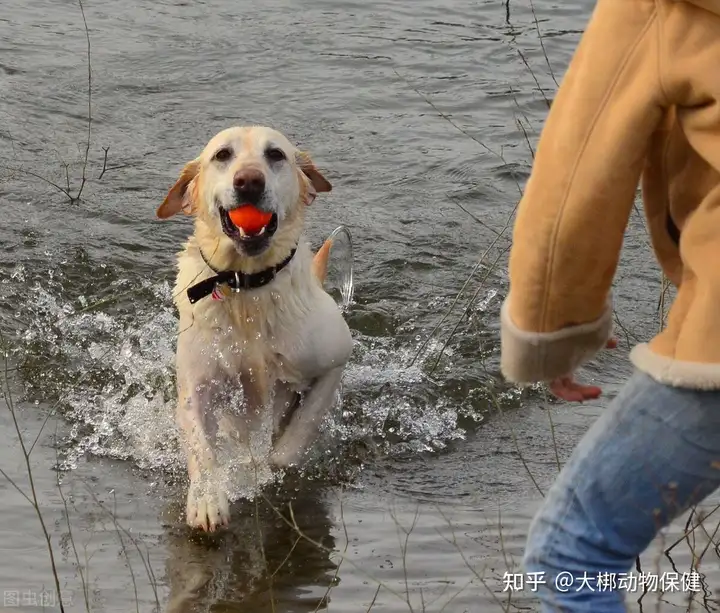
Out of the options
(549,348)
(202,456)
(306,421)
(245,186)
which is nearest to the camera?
(549,348)

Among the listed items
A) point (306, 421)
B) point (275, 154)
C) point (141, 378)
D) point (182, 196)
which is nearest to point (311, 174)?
point (275, 154)

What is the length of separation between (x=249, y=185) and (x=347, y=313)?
2445 millimetres

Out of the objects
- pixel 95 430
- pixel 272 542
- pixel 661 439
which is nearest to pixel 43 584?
pixel 272 542

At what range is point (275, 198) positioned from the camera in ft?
15.4

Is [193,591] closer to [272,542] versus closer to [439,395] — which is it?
[272,542]

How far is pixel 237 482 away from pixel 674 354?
9.29ft

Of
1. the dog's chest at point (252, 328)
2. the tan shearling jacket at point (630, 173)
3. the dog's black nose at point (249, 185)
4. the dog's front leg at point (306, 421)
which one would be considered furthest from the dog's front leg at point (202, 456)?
the tan shearling jacket at point (630, 173)

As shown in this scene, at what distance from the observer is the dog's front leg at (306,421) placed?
16.4ft

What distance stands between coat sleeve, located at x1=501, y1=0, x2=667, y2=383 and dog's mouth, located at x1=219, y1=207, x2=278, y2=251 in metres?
2.26

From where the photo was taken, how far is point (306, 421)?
505 centimetres

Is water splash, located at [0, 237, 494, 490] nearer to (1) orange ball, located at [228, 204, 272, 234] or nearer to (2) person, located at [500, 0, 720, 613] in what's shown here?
(1) orange ball, located at [228, 204, 272, 234]

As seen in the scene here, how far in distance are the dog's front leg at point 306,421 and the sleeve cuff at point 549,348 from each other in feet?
8.21

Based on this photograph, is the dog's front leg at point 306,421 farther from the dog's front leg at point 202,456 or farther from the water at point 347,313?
the dog's front leg at point 202,456

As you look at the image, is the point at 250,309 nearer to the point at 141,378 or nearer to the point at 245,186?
the point at 245,186
